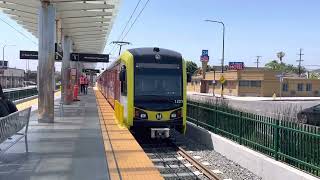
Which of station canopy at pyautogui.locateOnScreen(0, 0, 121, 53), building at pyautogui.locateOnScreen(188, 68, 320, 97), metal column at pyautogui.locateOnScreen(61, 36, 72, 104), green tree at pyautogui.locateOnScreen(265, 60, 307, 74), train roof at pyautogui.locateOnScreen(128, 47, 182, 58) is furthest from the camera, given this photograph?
green tree at pyautogui.locateOnScreen(265, 60, 307, 74)

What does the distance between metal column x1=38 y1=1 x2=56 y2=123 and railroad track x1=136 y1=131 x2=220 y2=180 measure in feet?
11.1

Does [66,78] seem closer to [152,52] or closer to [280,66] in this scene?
[152,52]

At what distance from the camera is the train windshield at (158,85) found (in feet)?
49.7

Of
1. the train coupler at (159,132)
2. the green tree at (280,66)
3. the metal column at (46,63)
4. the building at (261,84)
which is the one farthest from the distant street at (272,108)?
the green tree at (280,66)

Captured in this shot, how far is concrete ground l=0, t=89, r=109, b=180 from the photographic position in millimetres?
8070

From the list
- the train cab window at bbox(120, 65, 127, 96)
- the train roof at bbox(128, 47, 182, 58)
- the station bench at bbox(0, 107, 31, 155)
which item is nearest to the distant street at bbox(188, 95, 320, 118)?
the train roof at bbox(128, 47, 182, 58)

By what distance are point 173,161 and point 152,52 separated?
14.5 ft

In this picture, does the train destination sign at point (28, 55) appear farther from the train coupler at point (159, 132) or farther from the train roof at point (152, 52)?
the train coupler at point (159, 132)

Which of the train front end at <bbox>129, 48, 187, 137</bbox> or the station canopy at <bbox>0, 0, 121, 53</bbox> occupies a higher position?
the station canopy at <bbox>0, 0, 121, 53</bbox>

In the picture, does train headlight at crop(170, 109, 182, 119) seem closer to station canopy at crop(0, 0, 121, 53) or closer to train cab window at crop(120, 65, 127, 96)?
train cab window at crop(120, 65, 127, 96)

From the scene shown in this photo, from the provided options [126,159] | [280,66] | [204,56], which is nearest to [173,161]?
[126,159]

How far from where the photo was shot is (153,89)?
50.3 ft

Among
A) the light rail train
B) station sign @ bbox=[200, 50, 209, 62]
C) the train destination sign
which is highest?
station sign @ bbox=[200, 50, 209, 62]

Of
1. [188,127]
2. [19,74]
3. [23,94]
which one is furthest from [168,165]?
[19,74]
